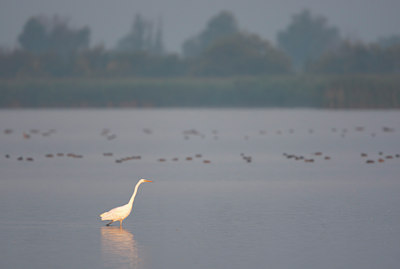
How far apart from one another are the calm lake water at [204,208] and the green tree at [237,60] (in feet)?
242

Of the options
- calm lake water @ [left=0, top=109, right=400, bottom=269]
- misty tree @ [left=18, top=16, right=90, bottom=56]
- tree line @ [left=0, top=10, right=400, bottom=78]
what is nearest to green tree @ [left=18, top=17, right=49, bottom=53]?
misty tree @ [left=18, top=16, right=90, bottom=56]

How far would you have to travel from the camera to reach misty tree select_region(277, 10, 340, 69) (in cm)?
16375

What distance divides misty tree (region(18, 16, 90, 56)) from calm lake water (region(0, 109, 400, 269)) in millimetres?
110067

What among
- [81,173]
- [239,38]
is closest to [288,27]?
[239,38]

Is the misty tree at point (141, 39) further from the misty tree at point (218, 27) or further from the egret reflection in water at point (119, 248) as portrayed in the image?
the egret reflection in water at point (119, 248)

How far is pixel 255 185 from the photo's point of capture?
55.2 feet

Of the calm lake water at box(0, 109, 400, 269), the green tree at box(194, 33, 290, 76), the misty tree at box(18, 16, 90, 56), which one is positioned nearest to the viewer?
the calm lake water at box(0, 109, 400, 269)

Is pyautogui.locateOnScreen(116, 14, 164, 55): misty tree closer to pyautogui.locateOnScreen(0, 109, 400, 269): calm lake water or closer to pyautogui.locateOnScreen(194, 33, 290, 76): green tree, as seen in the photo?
pyautogui.locateOnScreen(194, 33, 290, 76): green tree

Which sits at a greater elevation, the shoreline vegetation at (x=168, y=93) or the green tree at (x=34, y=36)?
the green tree at (x=34, y=36)

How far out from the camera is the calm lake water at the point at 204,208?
9914 mm

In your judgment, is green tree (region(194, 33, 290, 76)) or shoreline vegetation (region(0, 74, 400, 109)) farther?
green tree (region(194, 33, 290, 76))

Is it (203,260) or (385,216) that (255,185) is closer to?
(385,216)

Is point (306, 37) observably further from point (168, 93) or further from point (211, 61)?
point (168, 93)

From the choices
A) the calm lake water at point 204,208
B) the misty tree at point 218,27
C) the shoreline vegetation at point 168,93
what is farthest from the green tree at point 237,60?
the calm lake water at point 204,208
